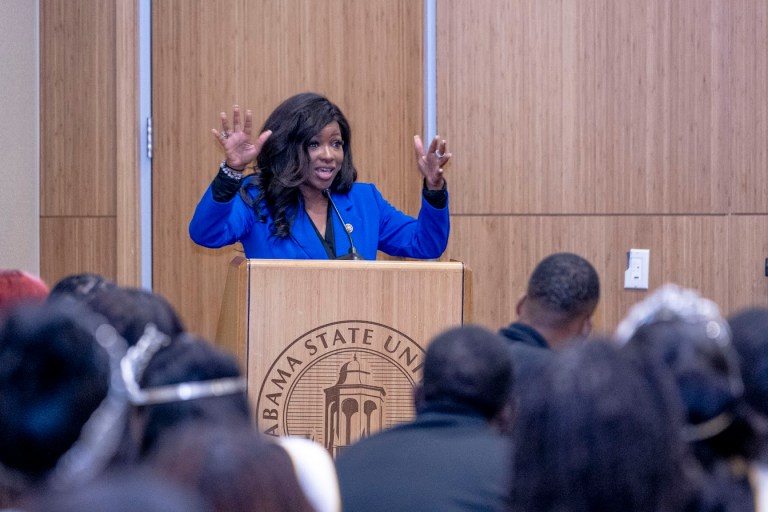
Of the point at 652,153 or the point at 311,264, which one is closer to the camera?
the point at 311,264

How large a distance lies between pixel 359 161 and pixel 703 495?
3.65 m

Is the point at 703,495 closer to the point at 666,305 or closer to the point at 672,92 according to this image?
the point at 666,305

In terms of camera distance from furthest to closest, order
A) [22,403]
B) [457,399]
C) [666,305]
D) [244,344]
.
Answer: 1. [244,344]
2. [457,399]
3. [666,305]
4. [22,403]

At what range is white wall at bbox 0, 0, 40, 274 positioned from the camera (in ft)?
14.8

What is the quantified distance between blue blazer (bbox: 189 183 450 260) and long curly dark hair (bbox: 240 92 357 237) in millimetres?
36

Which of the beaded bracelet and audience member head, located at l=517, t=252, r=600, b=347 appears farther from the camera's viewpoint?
the beaded bracelet

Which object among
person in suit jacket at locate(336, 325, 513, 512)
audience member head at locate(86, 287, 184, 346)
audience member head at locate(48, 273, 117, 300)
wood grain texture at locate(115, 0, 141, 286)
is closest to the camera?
audience member head at locate(86, 287, 184, 346)

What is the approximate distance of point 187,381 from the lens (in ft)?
4.25

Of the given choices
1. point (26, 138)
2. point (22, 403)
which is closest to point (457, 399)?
point (22, 403)

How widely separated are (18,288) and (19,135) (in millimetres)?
2727

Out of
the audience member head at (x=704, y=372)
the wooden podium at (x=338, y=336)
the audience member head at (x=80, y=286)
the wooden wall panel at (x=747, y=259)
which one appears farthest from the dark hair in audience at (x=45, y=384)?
the wooden wall panel at (x=747, y=259)

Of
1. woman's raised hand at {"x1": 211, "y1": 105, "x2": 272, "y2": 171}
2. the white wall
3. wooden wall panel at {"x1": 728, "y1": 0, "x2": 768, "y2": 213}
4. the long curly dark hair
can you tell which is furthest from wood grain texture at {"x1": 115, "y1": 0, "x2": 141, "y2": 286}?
wooden wall panel at {"x1": 728, "y1": 0, "x2": 768, "y2": 213}

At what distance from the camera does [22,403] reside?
1.10 metres

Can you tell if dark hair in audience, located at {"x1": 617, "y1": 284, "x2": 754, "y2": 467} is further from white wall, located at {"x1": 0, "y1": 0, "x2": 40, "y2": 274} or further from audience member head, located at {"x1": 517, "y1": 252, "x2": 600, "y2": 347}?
white wall, located at {"x1": 0, "y1": 0, "x2": 40, "y2": 274}
